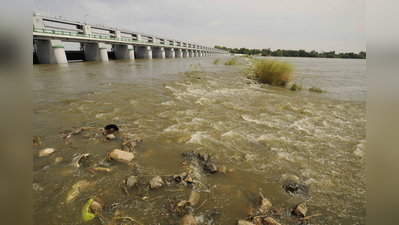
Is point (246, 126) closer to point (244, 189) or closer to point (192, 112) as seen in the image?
point (192, 112)

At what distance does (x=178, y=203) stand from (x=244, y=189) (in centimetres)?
113

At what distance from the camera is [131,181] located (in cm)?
279

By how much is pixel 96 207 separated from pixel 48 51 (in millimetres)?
38699

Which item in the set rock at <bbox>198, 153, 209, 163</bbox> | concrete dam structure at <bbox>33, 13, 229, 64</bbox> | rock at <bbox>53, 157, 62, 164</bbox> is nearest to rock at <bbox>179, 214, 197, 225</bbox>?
rock at <bbox>198, 153, 209, 163</bbox>

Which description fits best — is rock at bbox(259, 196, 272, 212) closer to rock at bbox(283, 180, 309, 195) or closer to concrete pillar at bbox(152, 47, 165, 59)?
rock at bbox(283, 180, 309, 195)

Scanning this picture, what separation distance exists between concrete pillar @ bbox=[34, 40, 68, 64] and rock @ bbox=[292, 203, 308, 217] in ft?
131

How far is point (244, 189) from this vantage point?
110 inches

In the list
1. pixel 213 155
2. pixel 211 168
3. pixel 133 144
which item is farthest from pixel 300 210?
pixel 133 144

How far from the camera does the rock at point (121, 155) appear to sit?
3.36 m

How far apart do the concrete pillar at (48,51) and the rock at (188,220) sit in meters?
38.9

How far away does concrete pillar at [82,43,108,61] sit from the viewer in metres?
39.5

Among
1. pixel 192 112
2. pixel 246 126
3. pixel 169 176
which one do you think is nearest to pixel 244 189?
pixel 169 176
